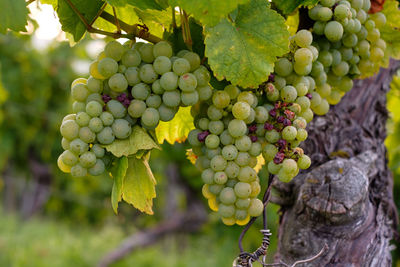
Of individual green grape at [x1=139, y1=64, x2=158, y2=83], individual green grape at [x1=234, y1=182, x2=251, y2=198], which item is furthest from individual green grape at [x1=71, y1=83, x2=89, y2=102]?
Result: individual green grape at [x1=234, y1=182, x2=251, y2=198]

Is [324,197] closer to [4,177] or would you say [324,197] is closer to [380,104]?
[380,104]

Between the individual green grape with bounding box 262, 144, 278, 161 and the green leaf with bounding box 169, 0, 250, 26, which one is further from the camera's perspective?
the individual green grape with bounding box 262, 144, 278, 161

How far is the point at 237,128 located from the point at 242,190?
11 cm

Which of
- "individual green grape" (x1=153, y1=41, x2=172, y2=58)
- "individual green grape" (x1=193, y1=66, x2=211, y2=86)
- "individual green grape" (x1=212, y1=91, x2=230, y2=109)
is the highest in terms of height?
"individual green grape" (x1=153, y1=41, x2=172, y2=58)

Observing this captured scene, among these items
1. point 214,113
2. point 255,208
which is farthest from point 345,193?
point 214,113

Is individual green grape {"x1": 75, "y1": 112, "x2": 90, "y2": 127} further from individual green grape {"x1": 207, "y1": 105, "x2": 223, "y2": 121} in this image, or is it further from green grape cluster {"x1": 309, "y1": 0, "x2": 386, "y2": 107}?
green grape cluster {"x1": 309, "y1": 0, "x2": 386, "y2": 107}

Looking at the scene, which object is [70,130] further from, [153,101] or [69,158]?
[153,101]

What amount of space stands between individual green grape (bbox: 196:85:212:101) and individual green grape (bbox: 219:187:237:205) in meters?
0.17

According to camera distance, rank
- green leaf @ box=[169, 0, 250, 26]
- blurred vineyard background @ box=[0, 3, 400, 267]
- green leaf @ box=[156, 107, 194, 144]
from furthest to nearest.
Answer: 1. blurred vineyard background @ box=[0, 3, 400, 267]
2. green leaf @ box=[156, 107, 194, 144]
3. green leaf @ box=[169, 0, 250, 26]

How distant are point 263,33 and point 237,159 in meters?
0.23

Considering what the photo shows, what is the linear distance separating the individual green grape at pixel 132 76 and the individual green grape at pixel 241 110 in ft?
0.58

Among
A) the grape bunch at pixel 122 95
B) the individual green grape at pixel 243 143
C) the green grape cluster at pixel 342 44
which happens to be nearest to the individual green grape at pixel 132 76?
→ the grape bunch at pixel 122 95

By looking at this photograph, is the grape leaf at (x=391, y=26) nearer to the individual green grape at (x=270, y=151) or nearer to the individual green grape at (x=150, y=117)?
the individual green grape at (x=270, y=151)

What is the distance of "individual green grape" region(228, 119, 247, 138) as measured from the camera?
2.38ft
